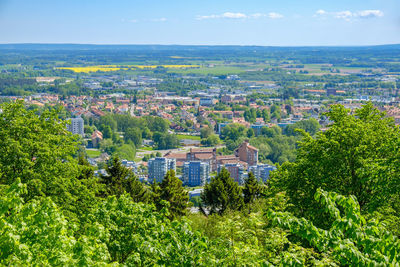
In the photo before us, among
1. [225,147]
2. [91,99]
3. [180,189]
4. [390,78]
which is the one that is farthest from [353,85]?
[180,189]

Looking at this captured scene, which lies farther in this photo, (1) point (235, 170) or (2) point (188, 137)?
(2) point (188, 137)

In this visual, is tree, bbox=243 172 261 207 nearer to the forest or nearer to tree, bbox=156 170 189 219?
the forest

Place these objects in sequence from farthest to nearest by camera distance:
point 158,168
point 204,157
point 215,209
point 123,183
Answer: point 204,157, point 158,168, point 215,209, point 123,183

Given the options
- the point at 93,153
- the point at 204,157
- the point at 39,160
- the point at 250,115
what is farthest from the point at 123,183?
the point at 250,115

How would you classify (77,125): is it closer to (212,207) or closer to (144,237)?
(212,207)

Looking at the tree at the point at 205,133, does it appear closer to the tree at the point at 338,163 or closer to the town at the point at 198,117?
the town at the point at 198,117
